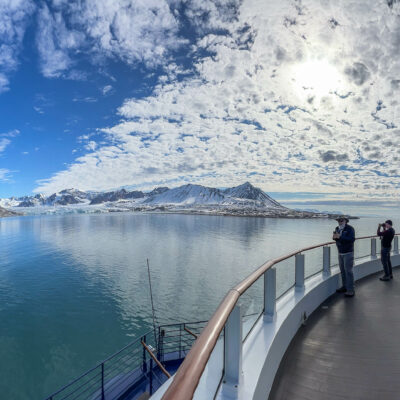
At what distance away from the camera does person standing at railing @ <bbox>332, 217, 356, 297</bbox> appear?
17.8 feet

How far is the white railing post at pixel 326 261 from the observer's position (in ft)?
18.0

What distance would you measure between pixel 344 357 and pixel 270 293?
1.11 metres

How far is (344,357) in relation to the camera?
3084mm

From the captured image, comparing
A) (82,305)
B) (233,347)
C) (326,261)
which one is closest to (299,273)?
(326,261)

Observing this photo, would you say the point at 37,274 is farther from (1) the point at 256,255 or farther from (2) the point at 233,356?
(2) the point at 233,356

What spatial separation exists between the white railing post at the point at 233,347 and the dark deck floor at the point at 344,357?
0.89m

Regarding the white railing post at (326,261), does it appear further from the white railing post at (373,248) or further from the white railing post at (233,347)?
the white railing post at (233,347)

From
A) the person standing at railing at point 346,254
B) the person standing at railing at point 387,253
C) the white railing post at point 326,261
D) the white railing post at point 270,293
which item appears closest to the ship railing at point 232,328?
the white railing post at point 270,293

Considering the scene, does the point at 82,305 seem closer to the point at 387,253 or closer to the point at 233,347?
the point at 387,253

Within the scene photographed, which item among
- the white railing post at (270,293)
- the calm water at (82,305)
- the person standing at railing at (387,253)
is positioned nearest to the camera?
the white railing post at (270,293)

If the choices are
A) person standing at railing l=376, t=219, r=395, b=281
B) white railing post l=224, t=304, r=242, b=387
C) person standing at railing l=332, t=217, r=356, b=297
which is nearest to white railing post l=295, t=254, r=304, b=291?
person standing at railing l=332, t=217, r=356, b=297

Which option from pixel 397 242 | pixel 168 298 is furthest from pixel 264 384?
pixel 168 298

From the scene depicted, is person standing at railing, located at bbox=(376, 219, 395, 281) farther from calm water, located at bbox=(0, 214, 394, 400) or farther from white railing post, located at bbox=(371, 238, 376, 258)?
calm water, located at bbox=(0, 214, 394, 400)

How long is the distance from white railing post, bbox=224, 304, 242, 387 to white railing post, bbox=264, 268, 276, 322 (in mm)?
1401
